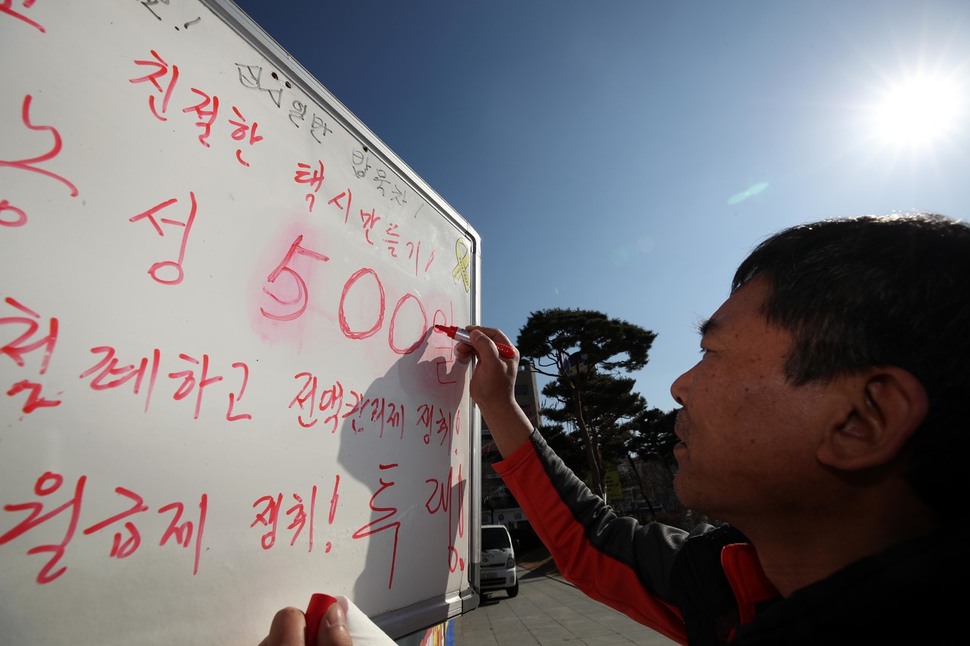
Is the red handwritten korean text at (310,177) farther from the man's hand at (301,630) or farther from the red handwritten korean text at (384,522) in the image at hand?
the man's hand at (301,630)

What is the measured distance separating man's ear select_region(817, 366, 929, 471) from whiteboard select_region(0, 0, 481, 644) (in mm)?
963

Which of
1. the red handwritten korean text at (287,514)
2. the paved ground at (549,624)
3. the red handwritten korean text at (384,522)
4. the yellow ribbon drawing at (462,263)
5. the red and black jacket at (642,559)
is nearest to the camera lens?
the red handwritten korean text at (287,514)

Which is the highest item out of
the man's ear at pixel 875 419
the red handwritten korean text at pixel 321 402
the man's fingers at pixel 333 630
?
the red handwritten korean text at pixel 321 402

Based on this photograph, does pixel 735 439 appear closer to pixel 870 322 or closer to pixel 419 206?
pixel 870 322

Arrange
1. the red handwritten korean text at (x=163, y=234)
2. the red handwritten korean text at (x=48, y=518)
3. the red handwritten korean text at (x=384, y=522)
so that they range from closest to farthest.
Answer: the red handwritten korean text at (x=48, y=518) → the red handwritten korean text at (x=163, y=234) → the red handwritten korean text at (x=384, y=522)

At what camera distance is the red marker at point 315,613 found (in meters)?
0.83

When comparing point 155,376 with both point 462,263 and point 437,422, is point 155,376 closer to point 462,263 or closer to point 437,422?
point 437,422

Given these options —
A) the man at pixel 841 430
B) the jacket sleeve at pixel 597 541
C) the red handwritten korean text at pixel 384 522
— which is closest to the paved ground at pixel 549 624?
the jacket sleeve at pixel 597 541

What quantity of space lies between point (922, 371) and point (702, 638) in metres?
0.90

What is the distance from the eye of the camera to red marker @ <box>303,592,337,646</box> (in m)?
0.83

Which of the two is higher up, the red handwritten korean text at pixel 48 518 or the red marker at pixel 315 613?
the red handwritten korean text at pixel 48 518

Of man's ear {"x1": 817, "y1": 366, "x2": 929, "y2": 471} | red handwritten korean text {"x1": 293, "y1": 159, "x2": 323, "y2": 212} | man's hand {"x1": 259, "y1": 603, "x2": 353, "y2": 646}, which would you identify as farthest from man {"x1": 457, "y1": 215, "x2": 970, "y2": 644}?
red handwritten korean text {"x1": 293, "y1": 159, "x2": 323, "y2": 212}

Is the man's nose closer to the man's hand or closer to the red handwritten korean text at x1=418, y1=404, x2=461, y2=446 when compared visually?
the red handwritten korean text at x1=418, y1=404, x2=461, y2=446

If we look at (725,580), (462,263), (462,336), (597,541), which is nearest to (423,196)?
(462,263)
